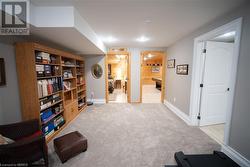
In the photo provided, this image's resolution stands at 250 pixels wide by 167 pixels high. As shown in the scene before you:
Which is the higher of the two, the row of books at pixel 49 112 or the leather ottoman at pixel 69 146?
the row of books at pixel 49 112

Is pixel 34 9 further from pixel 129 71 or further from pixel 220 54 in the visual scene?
pixel 220 54

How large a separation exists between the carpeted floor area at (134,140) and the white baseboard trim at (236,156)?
0.63 ft

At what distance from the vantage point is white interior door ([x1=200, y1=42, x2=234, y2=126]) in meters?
2.63

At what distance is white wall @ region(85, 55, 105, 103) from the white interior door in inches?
138

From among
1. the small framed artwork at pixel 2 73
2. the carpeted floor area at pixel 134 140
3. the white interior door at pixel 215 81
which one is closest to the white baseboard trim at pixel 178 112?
the carpeted floor area at pixel 134 140

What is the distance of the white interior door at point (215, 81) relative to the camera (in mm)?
2627

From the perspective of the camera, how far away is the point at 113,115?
3.52m

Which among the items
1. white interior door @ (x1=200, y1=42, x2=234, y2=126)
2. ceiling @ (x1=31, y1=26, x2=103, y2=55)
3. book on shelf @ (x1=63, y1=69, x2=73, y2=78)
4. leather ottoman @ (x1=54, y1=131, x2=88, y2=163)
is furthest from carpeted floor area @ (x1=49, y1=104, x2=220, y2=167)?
ceiling @ (x1=31, y1=26, x2=103, y2=55)

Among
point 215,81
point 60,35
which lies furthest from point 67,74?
point 215,81

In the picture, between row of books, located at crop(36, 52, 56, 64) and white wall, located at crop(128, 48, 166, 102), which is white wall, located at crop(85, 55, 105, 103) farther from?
row of books, located at crop(36, 52, 56, 64)

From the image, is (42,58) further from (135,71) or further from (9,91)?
(135,71)

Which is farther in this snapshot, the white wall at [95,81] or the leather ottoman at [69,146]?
the white wall at [95,81]

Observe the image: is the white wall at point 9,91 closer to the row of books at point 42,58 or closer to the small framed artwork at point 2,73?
the small framed artwork at point 2,73

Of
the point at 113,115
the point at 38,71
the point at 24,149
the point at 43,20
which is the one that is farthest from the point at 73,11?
the point at 113,115
